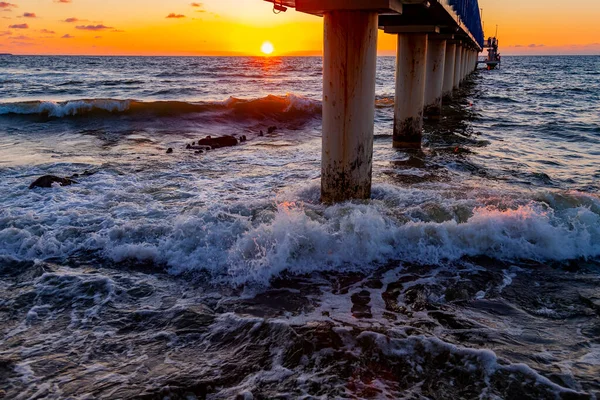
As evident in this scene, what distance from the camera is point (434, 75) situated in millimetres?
19422

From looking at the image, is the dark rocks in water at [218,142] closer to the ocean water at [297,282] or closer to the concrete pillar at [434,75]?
the ocean water at [297,282]

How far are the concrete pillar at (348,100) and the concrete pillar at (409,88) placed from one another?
603 centimetres

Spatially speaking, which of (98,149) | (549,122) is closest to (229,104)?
(98,149)

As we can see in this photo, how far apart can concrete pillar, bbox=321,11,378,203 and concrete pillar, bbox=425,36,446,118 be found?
41.0ft

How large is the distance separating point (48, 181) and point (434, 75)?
50.1 ft

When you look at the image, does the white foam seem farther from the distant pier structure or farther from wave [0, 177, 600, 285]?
the distant pier structure

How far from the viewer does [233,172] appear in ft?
38.8

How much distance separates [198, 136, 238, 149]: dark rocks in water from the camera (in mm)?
15691

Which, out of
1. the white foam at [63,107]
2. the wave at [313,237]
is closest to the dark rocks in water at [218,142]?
the wave at [313,237]

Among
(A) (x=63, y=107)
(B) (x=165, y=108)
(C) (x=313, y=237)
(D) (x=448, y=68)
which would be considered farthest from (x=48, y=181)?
(D) (x=448, y=68)

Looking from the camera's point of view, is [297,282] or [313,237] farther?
[313,237]

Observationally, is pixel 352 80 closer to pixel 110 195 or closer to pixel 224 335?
pixel 224 335

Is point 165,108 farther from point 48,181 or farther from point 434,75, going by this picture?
point 48,181

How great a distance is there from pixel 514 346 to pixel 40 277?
19.0 feet
